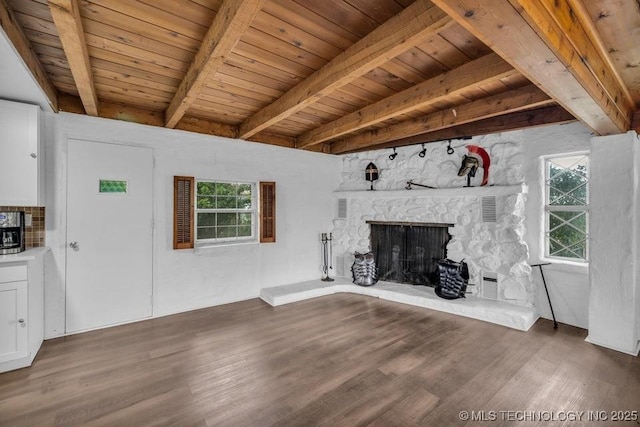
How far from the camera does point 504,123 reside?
11.5 feet

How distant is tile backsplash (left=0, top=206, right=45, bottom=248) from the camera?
2875 millimetres

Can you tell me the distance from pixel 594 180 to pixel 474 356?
213cm

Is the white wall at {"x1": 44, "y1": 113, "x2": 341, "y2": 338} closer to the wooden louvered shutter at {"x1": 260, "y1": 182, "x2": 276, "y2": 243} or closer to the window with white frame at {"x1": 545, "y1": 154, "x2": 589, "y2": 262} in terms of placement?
the wooden louvered shutter at {"x1": 260, "y1": 182, "x2": 276, "y2": 243}

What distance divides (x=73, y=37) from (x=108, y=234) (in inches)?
86.6

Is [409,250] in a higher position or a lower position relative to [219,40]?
lower

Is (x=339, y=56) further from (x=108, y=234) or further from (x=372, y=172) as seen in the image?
(x=108, y=234)

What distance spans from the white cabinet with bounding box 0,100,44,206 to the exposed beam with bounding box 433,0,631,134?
3452mm

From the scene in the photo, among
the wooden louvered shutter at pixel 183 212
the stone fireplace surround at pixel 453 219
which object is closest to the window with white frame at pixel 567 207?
the stone fireplace surround at pixel 453 219

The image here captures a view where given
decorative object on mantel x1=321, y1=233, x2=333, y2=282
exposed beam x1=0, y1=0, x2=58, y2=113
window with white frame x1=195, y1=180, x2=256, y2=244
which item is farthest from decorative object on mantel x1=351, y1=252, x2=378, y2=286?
exposed beam x1=0, y1=0, x2=58, y2=113

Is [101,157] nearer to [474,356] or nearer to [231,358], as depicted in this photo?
[231,358]

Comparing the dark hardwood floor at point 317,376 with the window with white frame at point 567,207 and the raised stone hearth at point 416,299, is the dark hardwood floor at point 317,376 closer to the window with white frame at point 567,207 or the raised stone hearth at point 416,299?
the raised stone hearth at point 416,299

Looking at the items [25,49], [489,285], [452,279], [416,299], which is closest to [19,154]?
[25,49]

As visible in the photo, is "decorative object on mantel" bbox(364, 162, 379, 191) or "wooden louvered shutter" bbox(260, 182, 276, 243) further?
"decorative object on mantel" bbox(364, 162, 379, 191)

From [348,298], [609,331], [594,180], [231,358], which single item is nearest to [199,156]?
[231,358]
